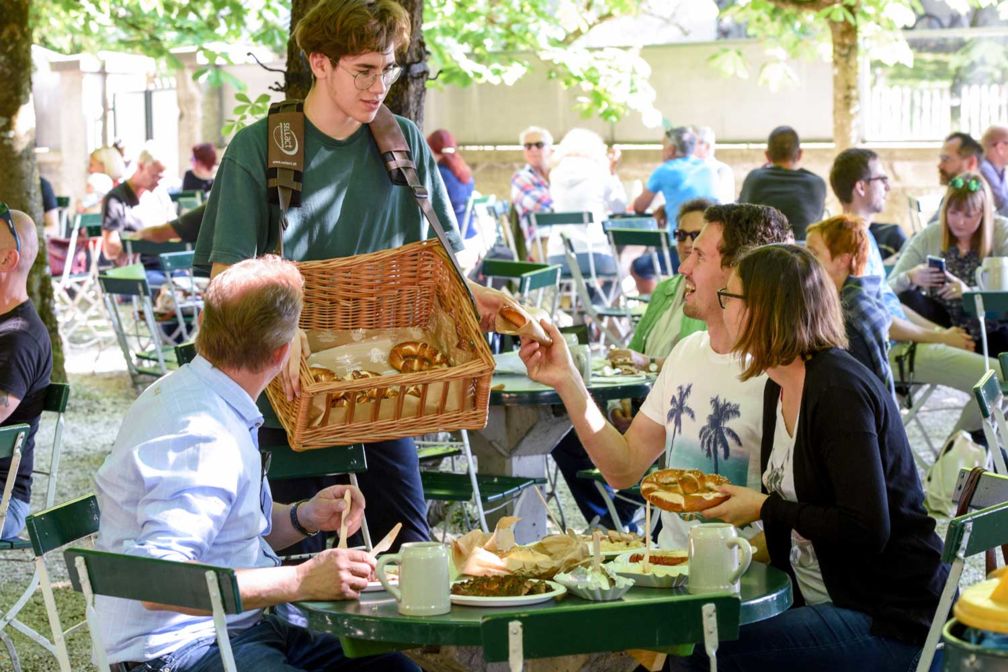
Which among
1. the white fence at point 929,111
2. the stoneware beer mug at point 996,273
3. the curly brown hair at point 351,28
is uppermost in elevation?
the white fence at point 929,111

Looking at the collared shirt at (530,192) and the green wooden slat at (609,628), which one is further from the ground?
the collared shirt at (530,192)

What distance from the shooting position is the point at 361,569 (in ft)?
8.99

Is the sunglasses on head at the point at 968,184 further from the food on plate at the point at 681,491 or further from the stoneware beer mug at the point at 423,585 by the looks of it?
the stoneware beer mug at the point at 423,585

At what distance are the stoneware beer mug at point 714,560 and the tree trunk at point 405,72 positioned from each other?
3376mm

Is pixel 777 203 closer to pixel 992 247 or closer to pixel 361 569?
pixel 992 247

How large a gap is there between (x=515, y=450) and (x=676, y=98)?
13.6m

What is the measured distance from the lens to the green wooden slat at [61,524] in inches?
118

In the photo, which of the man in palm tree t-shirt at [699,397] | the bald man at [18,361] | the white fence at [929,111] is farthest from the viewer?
the white fence at [929,111]

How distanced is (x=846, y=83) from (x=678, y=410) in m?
10.0

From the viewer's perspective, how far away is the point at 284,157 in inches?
145

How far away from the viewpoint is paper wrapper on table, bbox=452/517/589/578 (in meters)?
2.85

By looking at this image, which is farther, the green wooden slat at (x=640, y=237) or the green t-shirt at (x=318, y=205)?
the green wooden slat at (x=640, y=237)

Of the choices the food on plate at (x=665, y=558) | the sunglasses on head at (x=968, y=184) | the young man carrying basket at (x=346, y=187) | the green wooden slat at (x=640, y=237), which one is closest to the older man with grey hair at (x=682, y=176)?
the green wooden slat at (x=640, y=237)

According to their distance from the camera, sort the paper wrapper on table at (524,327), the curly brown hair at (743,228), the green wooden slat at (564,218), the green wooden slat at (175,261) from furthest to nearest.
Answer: the green wooden slat at (564,218) < the green wooden slat at (175,261) < the curly brown hair at (743,228) < the paper wrapper on table at (524,327)
